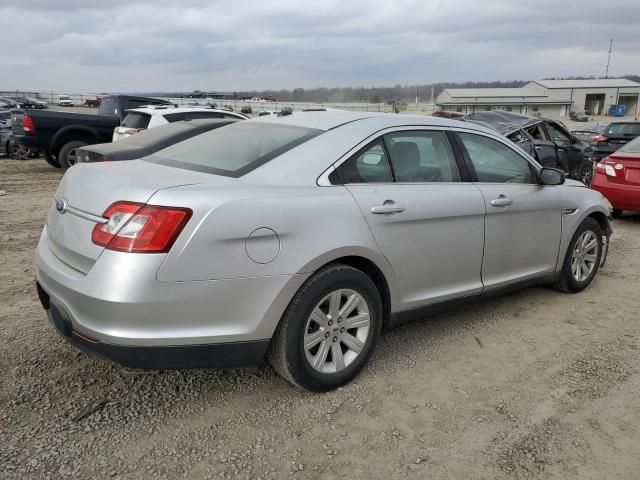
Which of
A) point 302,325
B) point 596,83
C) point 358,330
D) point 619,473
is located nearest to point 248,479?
point 302,325

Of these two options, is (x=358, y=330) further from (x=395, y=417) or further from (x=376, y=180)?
(x=376, y=180)

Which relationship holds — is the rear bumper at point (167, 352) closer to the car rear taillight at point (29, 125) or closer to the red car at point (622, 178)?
the red car at point (622, 178)

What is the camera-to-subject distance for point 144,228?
8.05 feet

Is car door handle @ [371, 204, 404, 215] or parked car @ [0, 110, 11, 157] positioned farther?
parked car @ [0, 110, 11, 157]

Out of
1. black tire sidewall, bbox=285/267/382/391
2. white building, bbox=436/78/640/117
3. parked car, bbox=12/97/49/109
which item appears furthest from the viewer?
white building, bbox=436/78/640/117

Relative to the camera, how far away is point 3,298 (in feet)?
14.4

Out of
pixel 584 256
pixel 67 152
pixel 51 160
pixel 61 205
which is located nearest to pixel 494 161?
pixel 584 256

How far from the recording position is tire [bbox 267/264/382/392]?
2.84m

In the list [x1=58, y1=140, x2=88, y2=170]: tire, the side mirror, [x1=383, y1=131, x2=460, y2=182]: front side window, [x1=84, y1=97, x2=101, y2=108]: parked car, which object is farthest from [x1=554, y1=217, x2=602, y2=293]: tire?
[x1=84, y1=97, x2=101, y2=108]: parked car

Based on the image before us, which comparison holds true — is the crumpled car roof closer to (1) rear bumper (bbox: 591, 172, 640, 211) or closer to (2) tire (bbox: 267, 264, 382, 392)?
(1) rear bumper (bbox: 591, 172, 640, 211)

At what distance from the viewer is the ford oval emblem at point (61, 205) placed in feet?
9.51

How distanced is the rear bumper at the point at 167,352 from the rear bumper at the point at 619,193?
272 inches

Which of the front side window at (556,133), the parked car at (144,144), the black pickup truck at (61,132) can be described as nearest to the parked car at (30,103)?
the black pickup truck at (61,132)

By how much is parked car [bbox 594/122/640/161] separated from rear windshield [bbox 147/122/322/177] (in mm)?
11845
